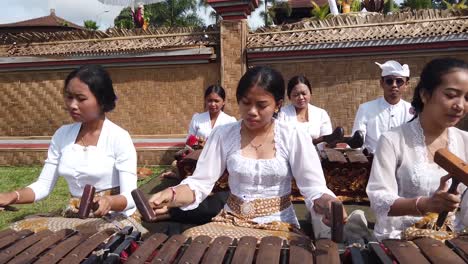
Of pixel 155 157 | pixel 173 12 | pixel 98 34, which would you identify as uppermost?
pixel 173 12

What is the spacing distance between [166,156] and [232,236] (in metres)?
5.95

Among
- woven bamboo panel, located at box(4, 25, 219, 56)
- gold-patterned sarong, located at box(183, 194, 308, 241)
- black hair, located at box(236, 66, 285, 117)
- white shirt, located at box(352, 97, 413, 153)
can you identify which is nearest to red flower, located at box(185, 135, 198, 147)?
white shirt, located at box(352, 97, 413, 153)

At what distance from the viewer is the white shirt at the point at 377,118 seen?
5406mm

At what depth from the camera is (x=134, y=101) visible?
8.21 m

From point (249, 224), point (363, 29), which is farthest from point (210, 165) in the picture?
point (363, 29)

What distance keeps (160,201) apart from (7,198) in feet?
3.34

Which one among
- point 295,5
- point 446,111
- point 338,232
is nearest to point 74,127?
point 338,232

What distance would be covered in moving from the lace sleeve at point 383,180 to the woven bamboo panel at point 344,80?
5.02 meters

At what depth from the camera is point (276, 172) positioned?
2.55m

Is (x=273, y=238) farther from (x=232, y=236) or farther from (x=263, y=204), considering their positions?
(x=263, y=204)

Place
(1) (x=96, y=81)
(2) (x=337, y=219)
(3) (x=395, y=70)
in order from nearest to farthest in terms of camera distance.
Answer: (2) (x=337, y=219) → (1) (x=96, y=81) → (3) (x=395, y=70)

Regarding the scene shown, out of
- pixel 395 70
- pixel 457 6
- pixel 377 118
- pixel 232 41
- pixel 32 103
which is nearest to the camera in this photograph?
pixel 395 70

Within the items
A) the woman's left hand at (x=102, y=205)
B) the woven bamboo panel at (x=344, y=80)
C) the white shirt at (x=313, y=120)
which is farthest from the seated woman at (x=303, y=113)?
the woman's left hand at (x=102, y=205)

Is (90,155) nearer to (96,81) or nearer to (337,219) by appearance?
(96,81)
